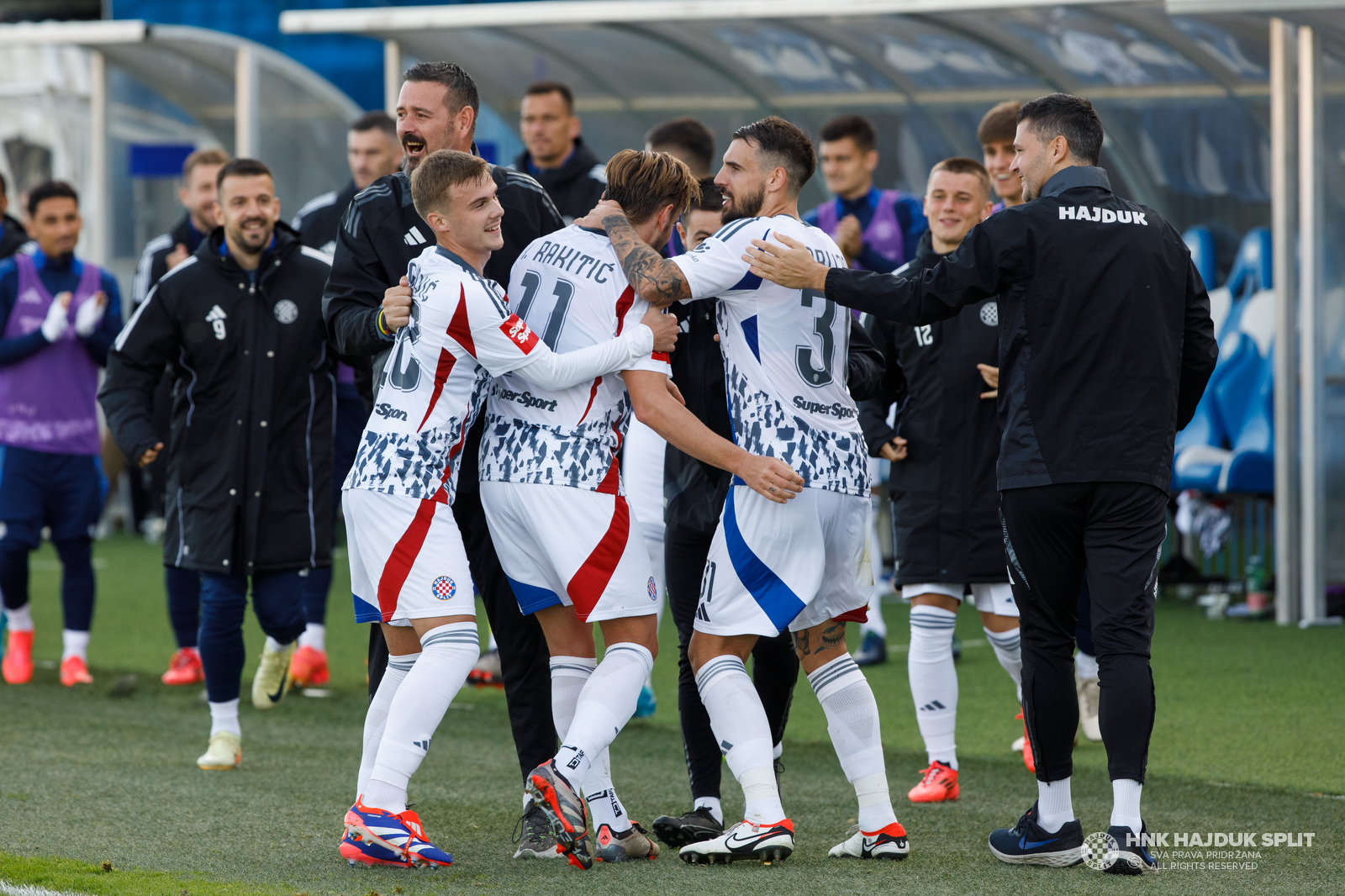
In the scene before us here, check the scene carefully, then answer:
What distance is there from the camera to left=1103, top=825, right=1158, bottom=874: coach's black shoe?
4090mm

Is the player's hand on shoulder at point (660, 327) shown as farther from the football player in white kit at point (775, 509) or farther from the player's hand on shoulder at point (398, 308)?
the player's hand on shoulder at point (398, 308)

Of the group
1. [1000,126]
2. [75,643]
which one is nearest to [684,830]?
[1000,126]

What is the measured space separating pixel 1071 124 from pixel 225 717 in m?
3.58

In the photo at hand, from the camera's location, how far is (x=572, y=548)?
4184 mm

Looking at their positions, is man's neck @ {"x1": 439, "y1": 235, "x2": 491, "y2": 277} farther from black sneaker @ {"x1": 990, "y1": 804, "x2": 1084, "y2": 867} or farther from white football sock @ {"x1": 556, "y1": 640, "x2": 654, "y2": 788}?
black sneaker @ {"x1": 990, "y1": 804, "x2": 1084, "y2": 867}

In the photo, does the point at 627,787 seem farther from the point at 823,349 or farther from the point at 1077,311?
the point at 1077,311

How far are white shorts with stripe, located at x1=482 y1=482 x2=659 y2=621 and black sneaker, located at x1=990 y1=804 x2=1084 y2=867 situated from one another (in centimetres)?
114

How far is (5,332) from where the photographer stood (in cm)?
777

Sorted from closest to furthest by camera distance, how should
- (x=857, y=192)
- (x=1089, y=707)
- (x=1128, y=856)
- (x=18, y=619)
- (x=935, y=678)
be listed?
(x=1128, y=856) → (x=935, y=678) → (x=1089, y=707) → (x=857, y=192) → (x=18, y=619)

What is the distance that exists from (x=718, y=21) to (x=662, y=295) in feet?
21.1

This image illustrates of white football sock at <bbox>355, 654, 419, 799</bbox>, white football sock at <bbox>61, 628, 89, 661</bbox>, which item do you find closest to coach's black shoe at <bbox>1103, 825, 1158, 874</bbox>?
white football sock at <bbox>355, 654, 419, 799</bbox>

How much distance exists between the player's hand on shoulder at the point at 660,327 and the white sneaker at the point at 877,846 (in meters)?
1.41

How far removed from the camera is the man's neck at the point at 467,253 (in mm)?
4305

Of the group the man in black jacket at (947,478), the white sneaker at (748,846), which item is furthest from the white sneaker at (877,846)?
the man in black jacket at (947,478)
